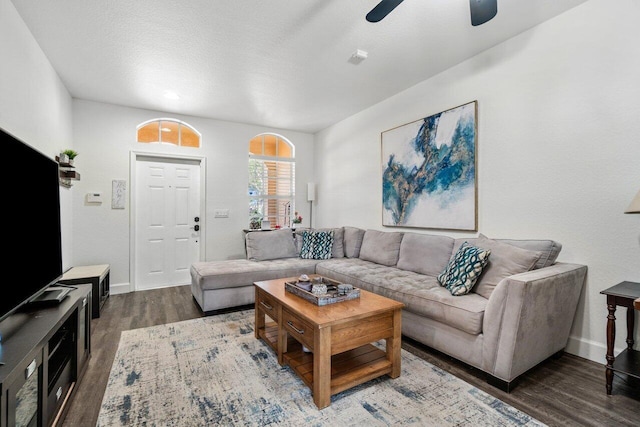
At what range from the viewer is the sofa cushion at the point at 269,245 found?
158 inches

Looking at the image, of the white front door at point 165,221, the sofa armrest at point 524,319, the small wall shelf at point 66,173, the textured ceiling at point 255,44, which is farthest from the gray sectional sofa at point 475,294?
the textured ceiling at point 255,44

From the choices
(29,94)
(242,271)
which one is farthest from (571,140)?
(29,94)

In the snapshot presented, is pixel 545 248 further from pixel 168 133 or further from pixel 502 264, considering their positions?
pixel 168 133

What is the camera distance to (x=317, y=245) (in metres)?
4.14

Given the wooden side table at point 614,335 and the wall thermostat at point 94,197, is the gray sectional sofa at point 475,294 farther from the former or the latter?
the wall thermostat at point 94,197

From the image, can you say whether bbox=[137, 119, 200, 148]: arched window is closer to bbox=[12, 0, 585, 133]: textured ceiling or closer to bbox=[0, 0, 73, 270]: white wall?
bbox=[12, 0, 585, 133]: textured ceiling

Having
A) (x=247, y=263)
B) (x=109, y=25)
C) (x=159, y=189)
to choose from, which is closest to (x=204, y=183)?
(x=159, y=189)

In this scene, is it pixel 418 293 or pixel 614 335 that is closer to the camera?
pixel 614 335

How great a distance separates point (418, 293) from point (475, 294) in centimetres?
42

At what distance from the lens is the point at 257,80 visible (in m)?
3.41

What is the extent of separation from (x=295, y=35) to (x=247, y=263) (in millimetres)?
2567

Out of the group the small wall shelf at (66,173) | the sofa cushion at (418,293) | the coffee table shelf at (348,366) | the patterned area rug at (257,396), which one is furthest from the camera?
the small wall shelf at (66,173)

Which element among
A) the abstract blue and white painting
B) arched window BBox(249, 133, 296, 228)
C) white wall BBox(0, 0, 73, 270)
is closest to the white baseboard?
white wall BBox(0, 0, 73, 270)

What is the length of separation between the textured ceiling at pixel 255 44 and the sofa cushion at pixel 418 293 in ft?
7.06
